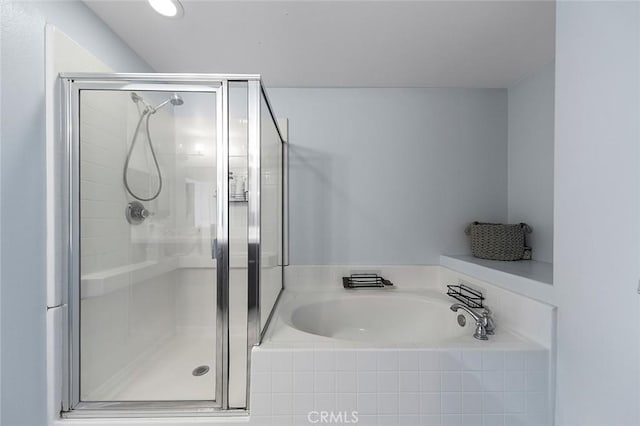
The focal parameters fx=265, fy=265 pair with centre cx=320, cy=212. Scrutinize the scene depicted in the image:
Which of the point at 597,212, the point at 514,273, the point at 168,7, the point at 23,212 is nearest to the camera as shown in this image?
the point at 597,212

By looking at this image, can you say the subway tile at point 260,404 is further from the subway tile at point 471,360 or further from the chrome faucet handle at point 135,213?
the chrome faucet handle at point 135,213

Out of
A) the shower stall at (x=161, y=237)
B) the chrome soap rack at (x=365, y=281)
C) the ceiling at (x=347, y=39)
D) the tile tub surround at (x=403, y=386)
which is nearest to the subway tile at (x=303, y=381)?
the tile tub surround at (x=403, y=386)

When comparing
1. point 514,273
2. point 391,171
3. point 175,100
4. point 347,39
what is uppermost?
point 347,39

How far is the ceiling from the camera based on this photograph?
1271 mm

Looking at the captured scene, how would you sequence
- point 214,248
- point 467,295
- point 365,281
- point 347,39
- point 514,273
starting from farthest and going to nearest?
1. point 365,281
2. point 467,295
3. point 347,39
4. point 514,273
5. point 214,248

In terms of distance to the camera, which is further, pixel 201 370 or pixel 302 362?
pixel 201 370

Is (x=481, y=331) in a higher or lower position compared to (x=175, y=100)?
lower

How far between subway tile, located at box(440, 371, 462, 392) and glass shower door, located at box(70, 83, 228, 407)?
0.91m

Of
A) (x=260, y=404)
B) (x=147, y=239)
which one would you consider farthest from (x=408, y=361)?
(x=147, y=239)

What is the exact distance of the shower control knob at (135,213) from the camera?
→ 123 centimetres

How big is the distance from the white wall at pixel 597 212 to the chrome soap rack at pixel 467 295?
1.65ft

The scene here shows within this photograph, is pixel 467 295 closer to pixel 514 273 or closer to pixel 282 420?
pixel 514 273

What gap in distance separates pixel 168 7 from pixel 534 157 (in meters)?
2.35

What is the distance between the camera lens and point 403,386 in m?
1.07
